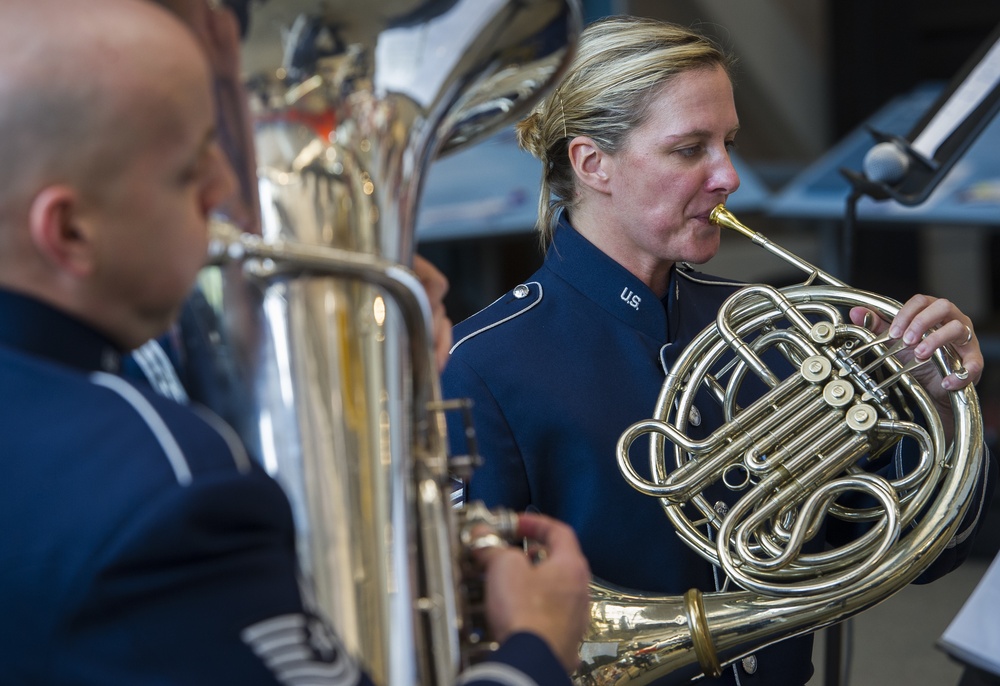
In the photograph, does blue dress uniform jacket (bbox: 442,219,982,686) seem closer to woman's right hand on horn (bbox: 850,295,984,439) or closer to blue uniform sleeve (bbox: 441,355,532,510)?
blue uniform sleeve (bbox: 441,355,532,510)

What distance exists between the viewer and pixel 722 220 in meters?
1.53

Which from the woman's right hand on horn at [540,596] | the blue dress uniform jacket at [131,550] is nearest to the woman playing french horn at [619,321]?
the woman's right hand on horn at [540,596]

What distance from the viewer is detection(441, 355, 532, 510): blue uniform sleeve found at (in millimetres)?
1418

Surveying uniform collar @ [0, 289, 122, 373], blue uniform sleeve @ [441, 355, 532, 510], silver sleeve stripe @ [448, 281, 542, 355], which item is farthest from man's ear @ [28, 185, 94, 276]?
silver sleeve stripe @ [448, 281, 542, 355]

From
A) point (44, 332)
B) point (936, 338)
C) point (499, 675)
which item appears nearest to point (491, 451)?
point (936, 338)

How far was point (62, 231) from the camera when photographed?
71 cm

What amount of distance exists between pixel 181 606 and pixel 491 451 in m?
0.78

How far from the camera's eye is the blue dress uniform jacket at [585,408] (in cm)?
145

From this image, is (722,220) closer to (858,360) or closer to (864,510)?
(858,360)

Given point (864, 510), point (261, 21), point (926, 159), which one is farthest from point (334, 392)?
point (926, 159)

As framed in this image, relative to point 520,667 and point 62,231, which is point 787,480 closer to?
point 520,667

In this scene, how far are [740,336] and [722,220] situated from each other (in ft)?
0.51

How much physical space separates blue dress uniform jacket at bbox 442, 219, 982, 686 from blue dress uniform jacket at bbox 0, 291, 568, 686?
0.71 meters

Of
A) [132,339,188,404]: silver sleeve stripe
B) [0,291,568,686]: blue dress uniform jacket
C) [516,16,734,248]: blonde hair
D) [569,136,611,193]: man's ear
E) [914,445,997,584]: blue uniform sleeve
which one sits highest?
[516,16,734,248]: blonde hair
